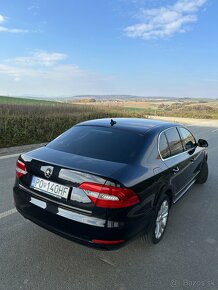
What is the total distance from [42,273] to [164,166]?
1867 mm

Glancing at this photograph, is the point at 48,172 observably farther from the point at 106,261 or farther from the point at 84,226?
the point at 106,261

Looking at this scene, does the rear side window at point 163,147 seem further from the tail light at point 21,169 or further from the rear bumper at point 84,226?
the tail light at point 21,169

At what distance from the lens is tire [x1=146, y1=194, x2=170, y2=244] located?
3250mm

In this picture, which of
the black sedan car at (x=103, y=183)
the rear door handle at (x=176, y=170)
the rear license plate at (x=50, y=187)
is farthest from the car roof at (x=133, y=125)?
the rear license plate at (x=50, y=187)

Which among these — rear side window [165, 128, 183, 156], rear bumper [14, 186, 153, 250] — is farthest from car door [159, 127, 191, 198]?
rear bumper [14, 186, 153, 250]

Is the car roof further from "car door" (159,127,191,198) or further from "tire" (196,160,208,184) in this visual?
"tire" (196,160,208,184)


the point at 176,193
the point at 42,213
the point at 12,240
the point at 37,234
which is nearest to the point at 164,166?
the point at 176,193

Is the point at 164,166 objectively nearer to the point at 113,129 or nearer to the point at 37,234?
the point at 113,129

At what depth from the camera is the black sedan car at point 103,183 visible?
2621 mm

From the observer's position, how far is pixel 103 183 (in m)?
2.60

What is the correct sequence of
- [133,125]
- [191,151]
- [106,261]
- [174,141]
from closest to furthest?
[106,261], [133,125], [174,141], [191,151]

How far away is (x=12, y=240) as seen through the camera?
327 centimetres

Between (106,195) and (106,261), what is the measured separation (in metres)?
0.91

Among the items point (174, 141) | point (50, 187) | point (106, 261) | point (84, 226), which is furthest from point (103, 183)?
point (174, 141)
